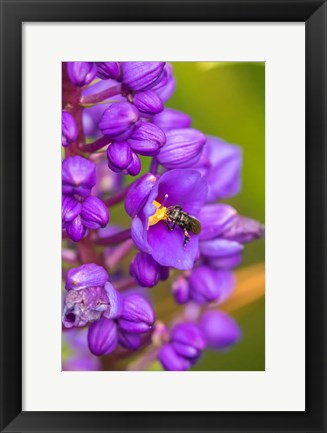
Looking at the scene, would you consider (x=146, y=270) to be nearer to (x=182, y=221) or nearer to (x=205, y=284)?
(x=182, y=221)

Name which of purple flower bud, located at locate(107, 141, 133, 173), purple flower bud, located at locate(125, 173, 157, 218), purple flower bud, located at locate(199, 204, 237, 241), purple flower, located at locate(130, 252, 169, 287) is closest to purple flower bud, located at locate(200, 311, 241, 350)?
purple flower bud, located at locate(199, 204, 237, 241)

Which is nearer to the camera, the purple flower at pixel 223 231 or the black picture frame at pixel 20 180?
the black picture frame at pixel 20 180

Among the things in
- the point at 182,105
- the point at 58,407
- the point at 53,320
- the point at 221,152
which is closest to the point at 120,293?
the point at 53,320

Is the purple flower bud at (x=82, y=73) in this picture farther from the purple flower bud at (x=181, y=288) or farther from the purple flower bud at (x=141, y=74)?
the purple flower bud at (x=181, y=288)

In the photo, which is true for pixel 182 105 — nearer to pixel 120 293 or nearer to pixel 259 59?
pixel 259 59

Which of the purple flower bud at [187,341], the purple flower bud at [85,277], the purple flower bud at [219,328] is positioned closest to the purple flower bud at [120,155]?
the purple flower bud at [85,277]

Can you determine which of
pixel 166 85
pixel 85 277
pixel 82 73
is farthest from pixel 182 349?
pixel 82 73

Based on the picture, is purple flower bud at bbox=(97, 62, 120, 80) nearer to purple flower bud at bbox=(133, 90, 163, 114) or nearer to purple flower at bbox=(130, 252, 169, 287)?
purple flower bud at bbox=(133, 90, 163, 114)
